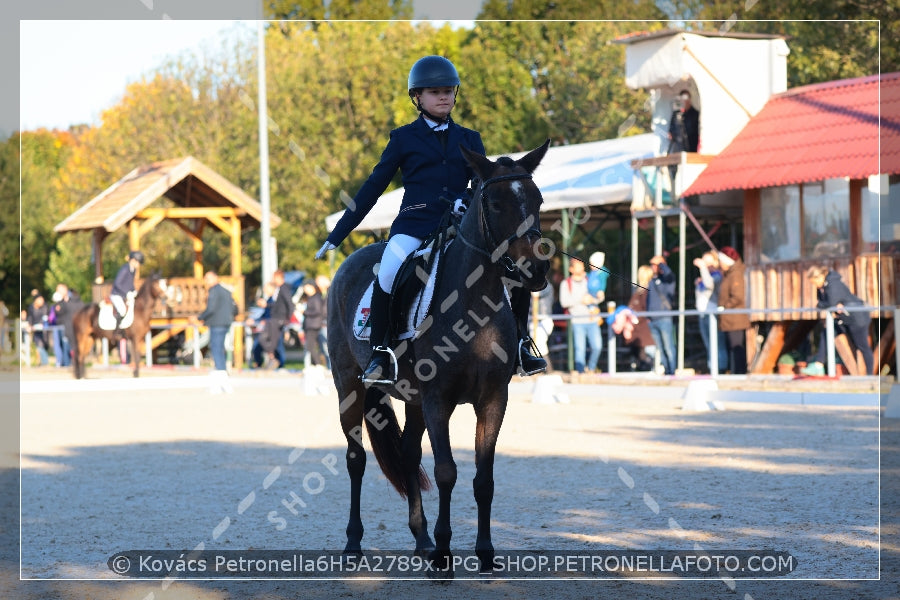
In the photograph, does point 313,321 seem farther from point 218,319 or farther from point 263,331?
point 263,331

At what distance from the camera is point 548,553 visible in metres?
8.02

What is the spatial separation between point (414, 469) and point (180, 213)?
1199 inches

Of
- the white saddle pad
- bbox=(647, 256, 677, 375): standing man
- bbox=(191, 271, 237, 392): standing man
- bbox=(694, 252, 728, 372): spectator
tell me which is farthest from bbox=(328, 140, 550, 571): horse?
the white saddle pad

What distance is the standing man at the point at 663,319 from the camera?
2241cm

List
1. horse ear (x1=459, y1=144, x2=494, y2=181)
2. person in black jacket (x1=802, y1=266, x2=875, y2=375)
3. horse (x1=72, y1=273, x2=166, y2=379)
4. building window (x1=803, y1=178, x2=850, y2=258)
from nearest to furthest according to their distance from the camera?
horse ear (x1=459, y1=144, x2=494, y2=181)
person in black jacket (x1=802, y1=266, x2=875, y2=375)
building window (x1=803, y1=178, x2=850, y2=258)
horse (x1=72, y1=273, x2=166, y2=379)

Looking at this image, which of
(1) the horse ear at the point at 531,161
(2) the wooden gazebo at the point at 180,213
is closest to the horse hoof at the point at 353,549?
(1) the horse ear at the point at 531,161

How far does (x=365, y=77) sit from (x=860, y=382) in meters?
34.9

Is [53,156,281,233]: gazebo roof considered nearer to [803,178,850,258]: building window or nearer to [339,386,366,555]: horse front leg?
[803,178,850,258]: building window

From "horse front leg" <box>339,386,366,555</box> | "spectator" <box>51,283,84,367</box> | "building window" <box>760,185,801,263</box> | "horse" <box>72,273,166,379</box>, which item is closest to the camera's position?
"horse front leg" <box>339,386,366,555</box>

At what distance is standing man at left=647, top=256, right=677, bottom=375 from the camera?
22.4 metres

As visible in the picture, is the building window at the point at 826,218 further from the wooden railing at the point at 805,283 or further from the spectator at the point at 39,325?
the spectator at the point at 39,325

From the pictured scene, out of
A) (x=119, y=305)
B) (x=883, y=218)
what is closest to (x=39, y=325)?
(x=119, y=305)

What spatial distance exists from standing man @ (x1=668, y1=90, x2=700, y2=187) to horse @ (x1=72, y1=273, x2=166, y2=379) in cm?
1223

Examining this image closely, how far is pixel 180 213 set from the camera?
37.8 meters
